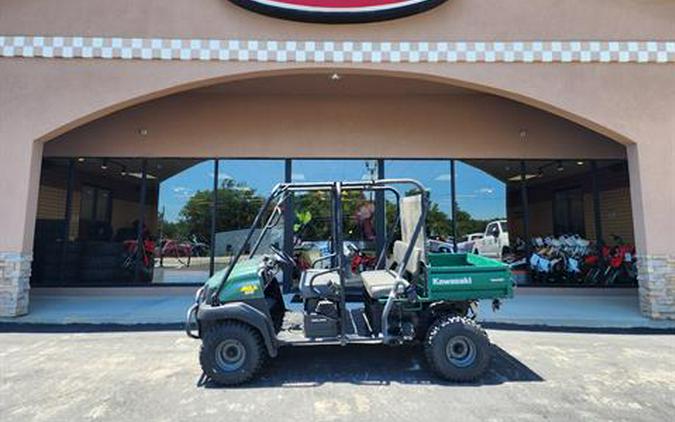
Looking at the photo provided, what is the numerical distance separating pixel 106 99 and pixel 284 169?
11.3 ft

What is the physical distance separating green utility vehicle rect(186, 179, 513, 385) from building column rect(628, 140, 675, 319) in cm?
399

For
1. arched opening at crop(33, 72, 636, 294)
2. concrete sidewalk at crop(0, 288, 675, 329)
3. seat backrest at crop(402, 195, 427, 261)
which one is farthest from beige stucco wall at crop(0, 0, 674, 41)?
concrete sidewalk at crop(0, 288, 675, 329)

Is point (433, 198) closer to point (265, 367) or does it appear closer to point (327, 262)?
point (327, 262)

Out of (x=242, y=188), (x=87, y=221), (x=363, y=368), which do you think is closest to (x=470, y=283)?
(x=363, y=368)

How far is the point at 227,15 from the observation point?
258 inches

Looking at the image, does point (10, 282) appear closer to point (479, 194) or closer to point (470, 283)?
point (470, 283)

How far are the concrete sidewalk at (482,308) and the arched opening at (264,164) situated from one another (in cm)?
32

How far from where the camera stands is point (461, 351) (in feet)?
12.9

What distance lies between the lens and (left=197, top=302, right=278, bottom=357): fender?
378 centimetres

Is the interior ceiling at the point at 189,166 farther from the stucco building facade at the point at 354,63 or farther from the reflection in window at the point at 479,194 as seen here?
the stucco building facade at the point at 354,63

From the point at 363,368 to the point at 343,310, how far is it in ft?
2.63

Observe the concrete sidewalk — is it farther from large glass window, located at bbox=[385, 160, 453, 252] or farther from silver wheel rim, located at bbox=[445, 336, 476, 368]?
silver wheel rim, located at bbox=[445, 336, 476, 368]

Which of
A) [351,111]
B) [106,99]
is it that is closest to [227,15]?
[106,99]

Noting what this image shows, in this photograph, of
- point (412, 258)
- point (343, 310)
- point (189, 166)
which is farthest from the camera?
point (189, 166)
